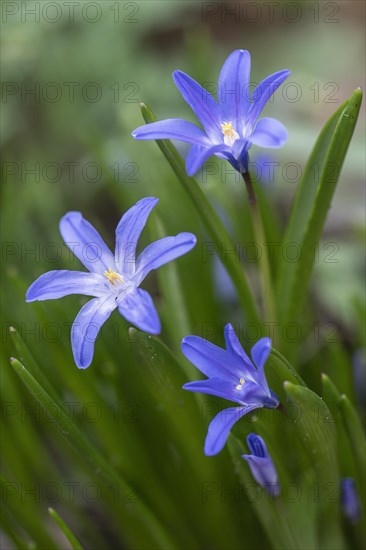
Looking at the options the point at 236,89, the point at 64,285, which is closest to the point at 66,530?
the point at 64,285

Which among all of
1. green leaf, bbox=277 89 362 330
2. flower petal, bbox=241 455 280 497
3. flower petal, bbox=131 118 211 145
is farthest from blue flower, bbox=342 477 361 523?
flower petal, bbox=131 118 211 145

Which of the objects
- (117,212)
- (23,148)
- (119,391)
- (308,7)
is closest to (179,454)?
(119,391)

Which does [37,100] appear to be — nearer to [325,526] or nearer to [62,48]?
[62,48]

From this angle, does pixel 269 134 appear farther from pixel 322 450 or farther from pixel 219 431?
pixel 322 450

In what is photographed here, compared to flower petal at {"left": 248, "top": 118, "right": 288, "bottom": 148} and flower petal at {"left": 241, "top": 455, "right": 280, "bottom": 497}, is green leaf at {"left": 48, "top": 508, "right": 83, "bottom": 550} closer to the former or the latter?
flower petal at {"left": 241, "top": 455, "right": 280, "bottom": 497}

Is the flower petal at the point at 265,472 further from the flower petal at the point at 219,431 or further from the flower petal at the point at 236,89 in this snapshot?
the flower petal at the point at 236,89

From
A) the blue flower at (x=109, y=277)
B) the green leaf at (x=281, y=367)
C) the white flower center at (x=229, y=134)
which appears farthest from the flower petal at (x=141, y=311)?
the white flower center at (x=229, y=134)

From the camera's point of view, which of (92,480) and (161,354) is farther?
(92,480)
